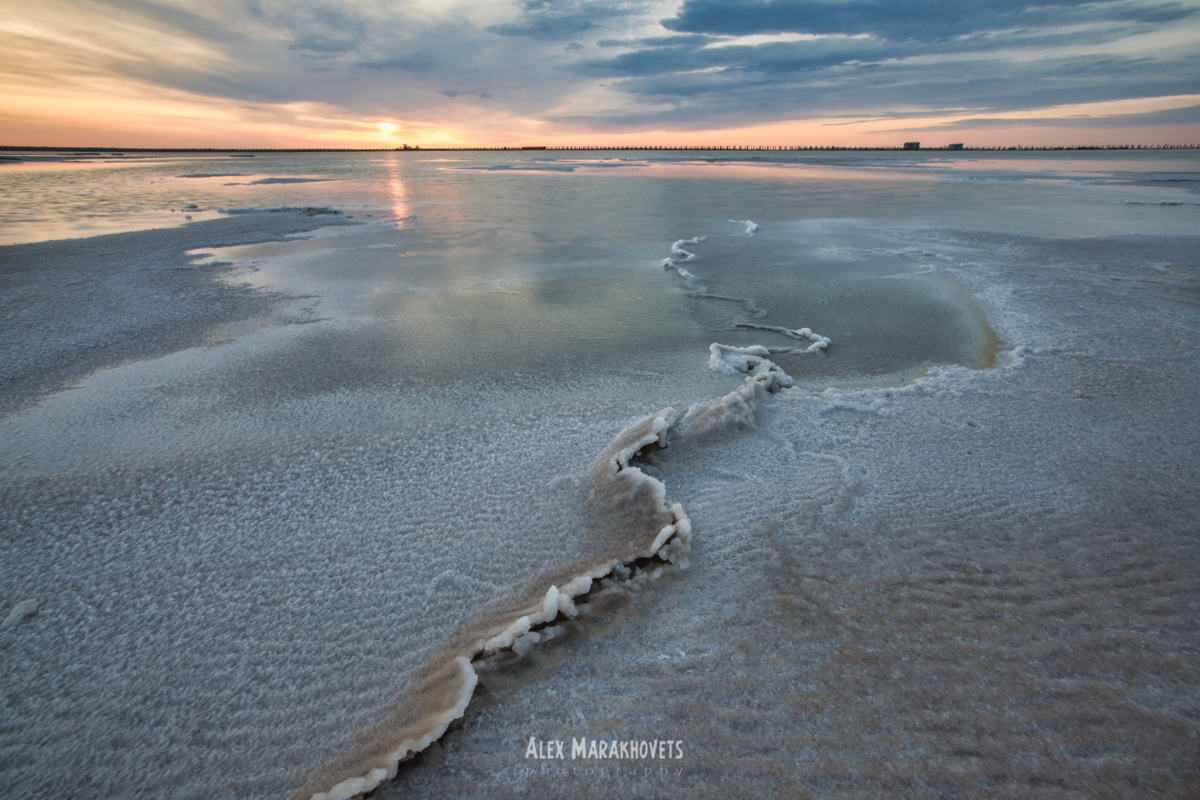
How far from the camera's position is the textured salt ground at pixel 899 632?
152 cm

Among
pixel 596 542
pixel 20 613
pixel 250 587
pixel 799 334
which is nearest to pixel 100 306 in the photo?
pixel 20 613

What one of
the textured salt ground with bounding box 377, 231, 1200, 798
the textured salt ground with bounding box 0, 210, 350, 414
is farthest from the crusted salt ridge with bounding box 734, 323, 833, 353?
the textured salt ground with bounding box 0, 210, 350, 414

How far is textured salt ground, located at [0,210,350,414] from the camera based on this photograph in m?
4.38

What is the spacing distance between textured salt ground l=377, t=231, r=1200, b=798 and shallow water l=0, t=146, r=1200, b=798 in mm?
12

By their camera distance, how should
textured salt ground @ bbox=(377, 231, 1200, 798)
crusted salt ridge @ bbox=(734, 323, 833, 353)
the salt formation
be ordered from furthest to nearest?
crusted salt ridge @ bbox=(734, 323, 833, 353)
the salt formation
textured salt ground @ bbox=(377, 231, 1200, 798)

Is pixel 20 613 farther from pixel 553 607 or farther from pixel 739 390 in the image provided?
pixel 739 390

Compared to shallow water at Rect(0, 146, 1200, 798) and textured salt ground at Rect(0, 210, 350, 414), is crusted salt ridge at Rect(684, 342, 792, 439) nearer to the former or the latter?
shallow water at Rect(0, 146, 1200, 798)

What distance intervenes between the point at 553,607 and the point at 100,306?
6.82 metres

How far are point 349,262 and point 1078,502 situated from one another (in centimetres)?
869

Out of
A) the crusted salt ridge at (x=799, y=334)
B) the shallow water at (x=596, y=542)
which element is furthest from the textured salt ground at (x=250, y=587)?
the crusted salt ridge at (x=799, y=334)

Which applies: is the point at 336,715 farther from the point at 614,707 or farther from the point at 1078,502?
the point at 1078,502

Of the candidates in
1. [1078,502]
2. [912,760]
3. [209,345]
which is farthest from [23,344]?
[1078,502]

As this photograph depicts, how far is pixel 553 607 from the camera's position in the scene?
1.97 metres

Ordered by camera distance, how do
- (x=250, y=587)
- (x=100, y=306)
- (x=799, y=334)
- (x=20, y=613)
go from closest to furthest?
(x=20, y=613) < (x=250, y=587) < (x=799, y=334) < (x=100, y=306)
